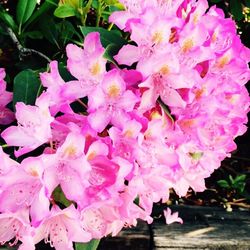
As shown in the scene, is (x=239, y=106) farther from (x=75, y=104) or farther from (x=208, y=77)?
(x=75, y=104)

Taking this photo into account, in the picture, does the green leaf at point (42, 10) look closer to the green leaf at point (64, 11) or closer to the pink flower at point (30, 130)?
the green leaf at point (64, 11)

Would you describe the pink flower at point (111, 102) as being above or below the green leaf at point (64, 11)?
above

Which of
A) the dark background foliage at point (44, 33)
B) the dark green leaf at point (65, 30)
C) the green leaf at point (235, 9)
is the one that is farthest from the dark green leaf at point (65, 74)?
the green leaf at point (235, 9)

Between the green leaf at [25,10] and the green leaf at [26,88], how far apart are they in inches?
14.0

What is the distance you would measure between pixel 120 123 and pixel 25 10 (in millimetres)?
604

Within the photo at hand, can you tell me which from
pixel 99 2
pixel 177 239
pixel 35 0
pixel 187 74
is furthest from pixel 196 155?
pixel 177 239

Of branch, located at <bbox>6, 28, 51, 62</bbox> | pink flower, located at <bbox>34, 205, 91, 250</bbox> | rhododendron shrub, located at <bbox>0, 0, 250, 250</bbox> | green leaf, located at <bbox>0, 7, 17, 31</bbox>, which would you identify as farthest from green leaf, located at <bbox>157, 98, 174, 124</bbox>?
green leaf, located at <bbox>0, 7, 17, 31</bbox>

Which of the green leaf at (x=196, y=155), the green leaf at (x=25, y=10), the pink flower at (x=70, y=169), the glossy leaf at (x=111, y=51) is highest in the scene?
the glossy leaf at (x=111, y=51)

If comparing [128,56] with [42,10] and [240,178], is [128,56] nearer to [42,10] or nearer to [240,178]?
[42,10]

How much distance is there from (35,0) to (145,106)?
22.9 inches

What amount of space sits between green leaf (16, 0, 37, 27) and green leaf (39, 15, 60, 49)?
50 millimetres

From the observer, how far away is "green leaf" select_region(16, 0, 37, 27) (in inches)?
54.7

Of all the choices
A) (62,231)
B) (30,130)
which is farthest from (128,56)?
(62,231)

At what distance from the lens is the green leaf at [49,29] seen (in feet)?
4.65
